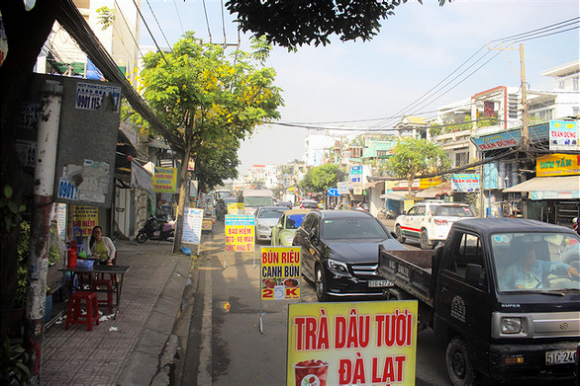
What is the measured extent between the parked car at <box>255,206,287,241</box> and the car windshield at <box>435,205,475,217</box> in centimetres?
708

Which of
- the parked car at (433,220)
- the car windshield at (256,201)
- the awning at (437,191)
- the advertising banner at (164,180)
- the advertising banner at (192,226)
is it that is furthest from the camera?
the awning at (437,191)

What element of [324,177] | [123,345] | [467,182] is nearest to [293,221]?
[123,345]

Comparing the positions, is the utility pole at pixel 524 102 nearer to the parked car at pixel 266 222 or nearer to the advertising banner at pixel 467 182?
the advertising banner at pixel 467 182

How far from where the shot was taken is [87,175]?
12.5 feet

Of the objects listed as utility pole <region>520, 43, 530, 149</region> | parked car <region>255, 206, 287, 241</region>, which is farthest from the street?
utility pole <region>520, 43, 530, 149</region>

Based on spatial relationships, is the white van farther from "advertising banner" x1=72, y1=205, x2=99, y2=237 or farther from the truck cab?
the truck cab

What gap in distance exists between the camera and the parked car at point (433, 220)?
16.9m

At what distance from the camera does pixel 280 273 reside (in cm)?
732

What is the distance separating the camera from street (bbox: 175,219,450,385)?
17.7 feet

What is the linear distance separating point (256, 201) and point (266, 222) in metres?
9.74

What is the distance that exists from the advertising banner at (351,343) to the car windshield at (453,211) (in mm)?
14904

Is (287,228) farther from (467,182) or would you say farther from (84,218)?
(467,182)

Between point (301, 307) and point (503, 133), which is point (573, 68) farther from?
point (301, 307)

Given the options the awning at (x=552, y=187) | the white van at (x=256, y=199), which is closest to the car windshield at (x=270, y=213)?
the white van at (x=256, y=199)
